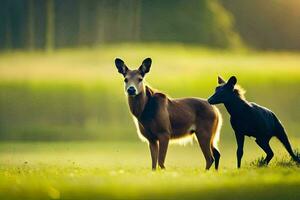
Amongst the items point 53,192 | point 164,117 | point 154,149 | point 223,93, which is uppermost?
point 223,93

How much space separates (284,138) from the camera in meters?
15.0

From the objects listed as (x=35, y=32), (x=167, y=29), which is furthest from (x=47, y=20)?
(x=167, y=29)

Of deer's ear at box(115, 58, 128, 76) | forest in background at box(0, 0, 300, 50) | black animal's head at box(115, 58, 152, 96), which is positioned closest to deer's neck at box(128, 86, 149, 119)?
black animal's head at box(115, 58, 152, 96)

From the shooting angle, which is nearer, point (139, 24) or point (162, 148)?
point (162, 148)

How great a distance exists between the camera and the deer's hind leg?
49.8 feet

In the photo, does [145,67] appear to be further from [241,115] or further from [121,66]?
[241,115]

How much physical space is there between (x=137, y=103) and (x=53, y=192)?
3125 millimetres

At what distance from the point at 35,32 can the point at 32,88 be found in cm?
965

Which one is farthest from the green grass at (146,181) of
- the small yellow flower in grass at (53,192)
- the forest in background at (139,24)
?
the forest in background at (139,24)

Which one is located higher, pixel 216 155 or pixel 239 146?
pixel 239 146

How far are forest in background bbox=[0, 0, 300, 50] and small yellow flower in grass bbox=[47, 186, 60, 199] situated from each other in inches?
860

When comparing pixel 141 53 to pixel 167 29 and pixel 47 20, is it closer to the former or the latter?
pixel 167 29

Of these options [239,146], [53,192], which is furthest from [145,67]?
[53,192]

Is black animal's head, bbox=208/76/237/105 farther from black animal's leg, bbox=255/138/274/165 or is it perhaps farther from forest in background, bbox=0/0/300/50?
forest in background, bbox=0/0/300/50
